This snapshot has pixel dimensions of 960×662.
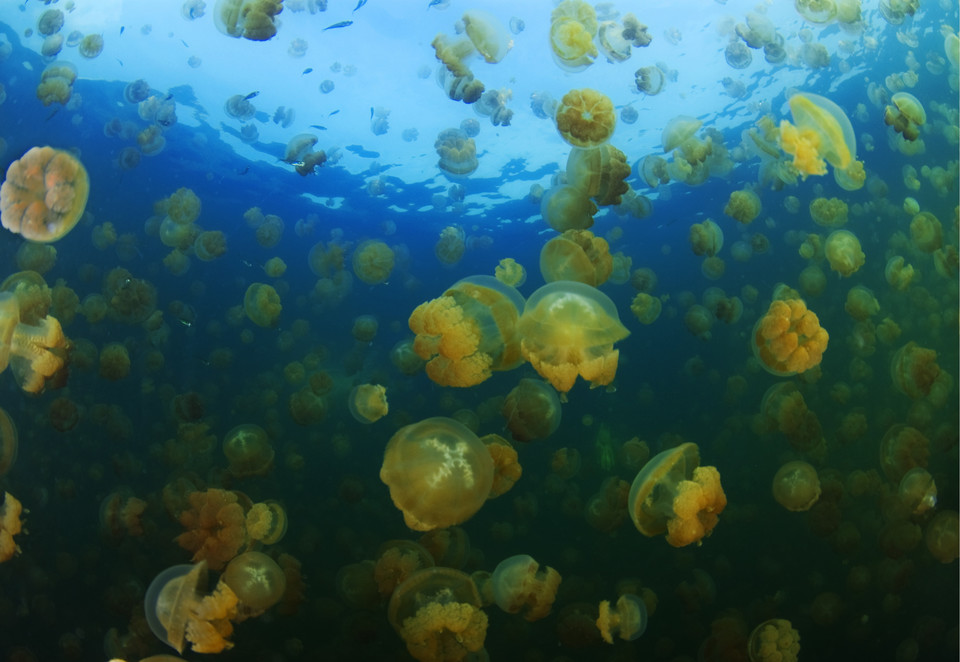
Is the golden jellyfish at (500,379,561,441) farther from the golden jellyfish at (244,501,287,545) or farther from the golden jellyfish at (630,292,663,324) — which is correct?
the golden jellyfish at (244,501,287,545)

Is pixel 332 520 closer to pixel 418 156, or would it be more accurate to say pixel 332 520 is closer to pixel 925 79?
pixel 418 156

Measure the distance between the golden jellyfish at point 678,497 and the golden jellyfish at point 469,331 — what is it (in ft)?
4.71

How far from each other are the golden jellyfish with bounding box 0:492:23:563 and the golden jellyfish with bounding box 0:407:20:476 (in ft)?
2.26

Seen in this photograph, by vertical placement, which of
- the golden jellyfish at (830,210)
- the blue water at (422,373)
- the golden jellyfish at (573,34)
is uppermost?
the golden jellyfish at (573,34)

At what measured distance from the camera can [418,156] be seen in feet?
32.5

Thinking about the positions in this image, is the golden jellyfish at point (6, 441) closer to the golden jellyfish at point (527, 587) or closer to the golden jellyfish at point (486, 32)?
the golden jellyfish at point (527, 587)

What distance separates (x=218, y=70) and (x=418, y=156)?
3.39 m

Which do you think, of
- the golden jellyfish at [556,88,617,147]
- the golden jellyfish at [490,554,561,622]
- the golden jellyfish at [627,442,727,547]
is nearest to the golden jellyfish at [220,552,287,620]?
the golden jellyfish at [490,554,561,622]

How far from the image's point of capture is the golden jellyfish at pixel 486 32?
5.95 meters

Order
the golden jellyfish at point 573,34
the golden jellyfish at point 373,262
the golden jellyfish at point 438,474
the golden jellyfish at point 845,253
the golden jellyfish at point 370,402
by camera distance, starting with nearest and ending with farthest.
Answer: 1. the golden jellyfish at point 438,474
2. the golden jellyfish at point 573,34
3. the golden jellyfish at point 370,402
4. the golden jellyfish at point 845,253
5. the golden jellyfish at point 373,262

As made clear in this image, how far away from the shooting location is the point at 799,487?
549 cm

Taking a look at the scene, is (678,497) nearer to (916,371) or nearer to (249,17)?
→ (916,371)

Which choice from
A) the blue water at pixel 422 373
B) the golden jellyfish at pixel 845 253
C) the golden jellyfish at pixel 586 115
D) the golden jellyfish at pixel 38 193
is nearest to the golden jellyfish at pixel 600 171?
the golden jellyfish at pixel 586 115

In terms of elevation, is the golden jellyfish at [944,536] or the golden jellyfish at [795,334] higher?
the golden jellyfish at [795,334]
